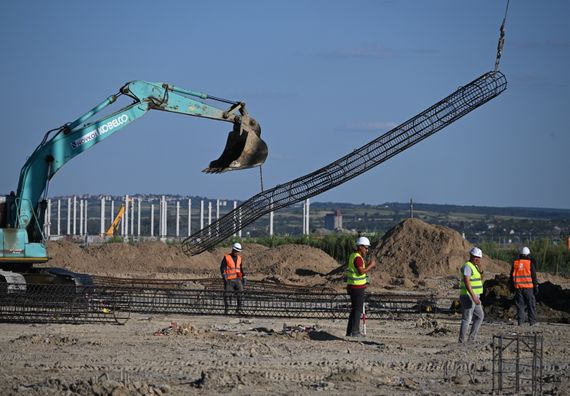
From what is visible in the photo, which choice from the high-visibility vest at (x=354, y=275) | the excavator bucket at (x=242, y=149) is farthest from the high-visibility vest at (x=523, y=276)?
the excavator bucket at (x=242, y=149)

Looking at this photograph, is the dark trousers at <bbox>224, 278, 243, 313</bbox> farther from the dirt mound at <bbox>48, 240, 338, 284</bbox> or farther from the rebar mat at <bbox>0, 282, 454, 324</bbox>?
the dirt mound at <bbox>48, 240, 338, 284</bbox>

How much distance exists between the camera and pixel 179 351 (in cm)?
1494

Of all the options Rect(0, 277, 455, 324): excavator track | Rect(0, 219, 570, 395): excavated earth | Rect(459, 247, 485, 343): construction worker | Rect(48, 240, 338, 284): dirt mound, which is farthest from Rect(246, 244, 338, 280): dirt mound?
Rect(459, 247, 485, 343): construction worker

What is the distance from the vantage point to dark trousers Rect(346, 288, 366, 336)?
651 inches

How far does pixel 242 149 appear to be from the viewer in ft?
76.9

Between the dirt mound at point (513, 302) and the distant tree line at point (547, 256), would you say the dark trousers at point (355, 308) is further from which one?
the distant tree line at point (547, 256)

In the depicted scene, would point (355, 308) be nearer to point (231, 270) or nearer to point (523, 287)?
point (523, 287)

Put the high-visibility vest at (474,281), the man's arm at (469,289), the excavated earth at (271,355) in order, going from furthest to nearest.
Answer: the high-visibility vest at (474,281)
the man's arm at (469,289)
the excavated earth at (271,355)

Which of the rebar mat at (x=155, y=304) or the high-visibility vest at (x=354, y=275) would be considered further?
the rebar mat at (x=155, y=304)

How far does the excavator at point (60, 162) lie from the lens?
69.0ft

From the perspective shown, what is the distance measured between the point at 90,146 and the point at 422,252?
54.3 ft

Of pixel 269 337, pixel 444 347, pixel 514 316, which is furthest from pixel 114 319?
pixel 514 316

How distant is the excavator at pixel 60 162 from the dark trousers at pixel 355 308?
6769 mm

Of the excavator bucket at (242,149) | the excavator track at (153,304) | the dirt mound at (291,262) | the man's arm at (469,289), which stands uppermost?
the excavator bucket at (242,149)
